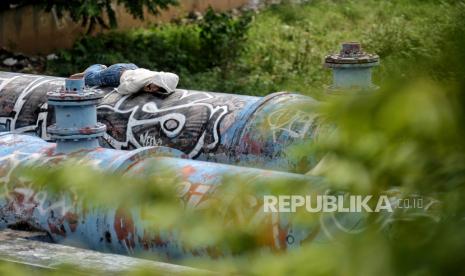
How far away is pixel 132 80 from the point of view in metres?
6.55

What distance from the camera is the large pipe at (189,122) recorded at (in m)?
5.88

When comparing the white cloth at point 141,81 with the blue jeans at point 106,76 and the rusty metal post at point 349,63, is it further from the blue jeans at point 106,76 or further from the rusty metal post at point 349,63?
the rusty metal post at point 349,63

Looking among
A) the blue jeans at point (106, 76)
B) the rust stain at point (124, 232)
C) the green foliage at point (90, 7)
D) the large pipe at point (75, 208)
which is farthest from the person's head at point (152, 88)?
the green foliage at point (90, 7)

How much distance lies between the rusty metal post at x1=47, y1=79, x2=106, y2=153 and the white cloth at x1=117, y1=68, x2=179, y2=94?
4.05ft

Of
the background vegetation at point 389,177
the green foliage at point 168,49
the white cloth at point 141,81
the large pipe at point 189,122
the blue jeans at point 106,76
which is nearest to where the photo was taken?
the background vegetation at point 389,177

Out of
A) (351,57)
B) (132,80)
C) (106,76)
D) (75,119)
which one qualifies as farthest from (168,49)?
(75,119)

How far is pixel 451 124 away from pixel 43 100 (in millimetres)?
5991

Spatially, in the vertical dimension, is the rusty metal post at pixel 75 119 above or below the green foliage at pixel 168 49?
above

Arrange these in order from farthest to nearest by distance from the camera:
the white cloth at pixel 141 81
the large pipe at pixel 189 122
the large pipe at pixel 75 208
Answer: the white cloth at pixel 141 81
the large pipe at pixel 189 122
the large pipe at pixel 75 208

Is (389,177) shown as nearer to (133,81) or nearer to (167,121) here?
(167,121)

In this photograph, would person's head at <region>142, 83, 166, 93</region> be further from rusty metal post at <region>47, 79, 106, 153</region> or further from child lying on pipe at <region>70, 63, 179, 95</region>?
rusty metal post at <region>47, 79, 106, 153</region>

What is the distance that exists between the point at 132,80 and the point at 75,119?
4.54ft

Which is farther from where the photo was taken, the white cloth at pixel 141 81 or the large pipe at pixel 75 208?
the white cloth at pixel 141 81

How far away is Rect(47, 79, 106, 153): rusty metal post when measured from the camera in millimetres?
5051
